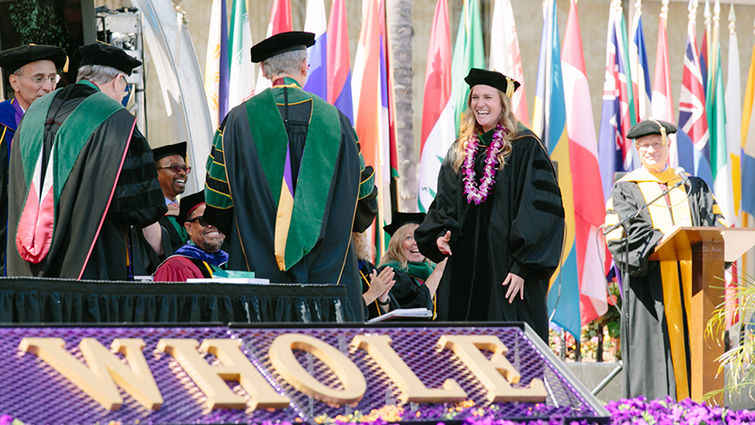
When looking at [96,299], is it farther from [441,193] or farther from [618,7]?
[618,7]

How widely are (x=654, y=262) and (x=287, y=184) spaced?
3.17 metres

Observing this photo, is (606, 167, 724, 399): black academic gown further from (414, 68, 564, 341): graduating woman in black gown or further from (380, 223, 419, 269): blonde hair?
(414, 68, 564, 341): graduating woman in black gown

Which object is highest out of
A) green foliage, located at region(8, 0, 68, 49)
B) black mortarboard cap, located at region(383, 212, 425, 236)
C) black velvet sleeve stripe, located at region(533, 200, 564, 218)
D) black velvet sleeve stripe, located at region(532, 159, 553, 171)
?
green foliage, located at region(8, 0, 68, 49)

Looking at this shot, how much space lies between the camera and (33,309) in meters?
3.88

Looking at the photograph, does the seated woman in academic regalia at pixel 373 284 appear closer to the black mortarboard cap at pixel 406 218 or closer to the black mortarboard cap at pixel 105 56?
the black mortarboard cap at pixel 406 218

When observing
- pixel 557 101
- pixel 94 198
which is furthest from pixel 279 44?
pixel 557 101

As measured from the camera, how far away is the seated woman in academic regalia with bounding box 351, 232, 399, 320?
7070mm

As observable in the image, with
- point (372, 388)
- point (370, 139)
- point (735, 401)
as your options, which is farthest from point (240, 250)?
point (370, 139)

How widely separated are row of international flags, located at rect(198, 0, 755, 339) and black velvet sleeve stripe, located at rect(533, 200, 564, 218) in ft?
10.7

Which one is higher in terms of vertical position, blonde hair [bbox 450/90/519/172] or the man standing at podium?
blonde hair [bbox 450/90/519/172]

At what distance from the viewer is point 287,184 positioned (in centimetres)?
525

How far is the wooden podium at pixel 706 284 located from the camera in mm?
6281

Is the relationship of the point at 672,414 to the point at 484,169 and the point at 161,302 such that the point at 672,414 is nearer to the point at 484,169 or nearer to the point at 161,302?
the point at 161,302

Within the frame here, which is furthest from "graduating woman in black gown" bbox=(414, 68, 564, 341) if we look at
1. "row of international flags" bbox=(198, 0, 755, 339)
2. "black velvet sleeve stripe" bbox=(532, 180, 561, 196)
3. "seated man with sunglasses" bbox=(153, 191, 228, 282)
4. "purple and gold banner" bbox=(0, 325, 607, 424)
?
"row of international flags" bbox=(198, 0, 755, 339)
